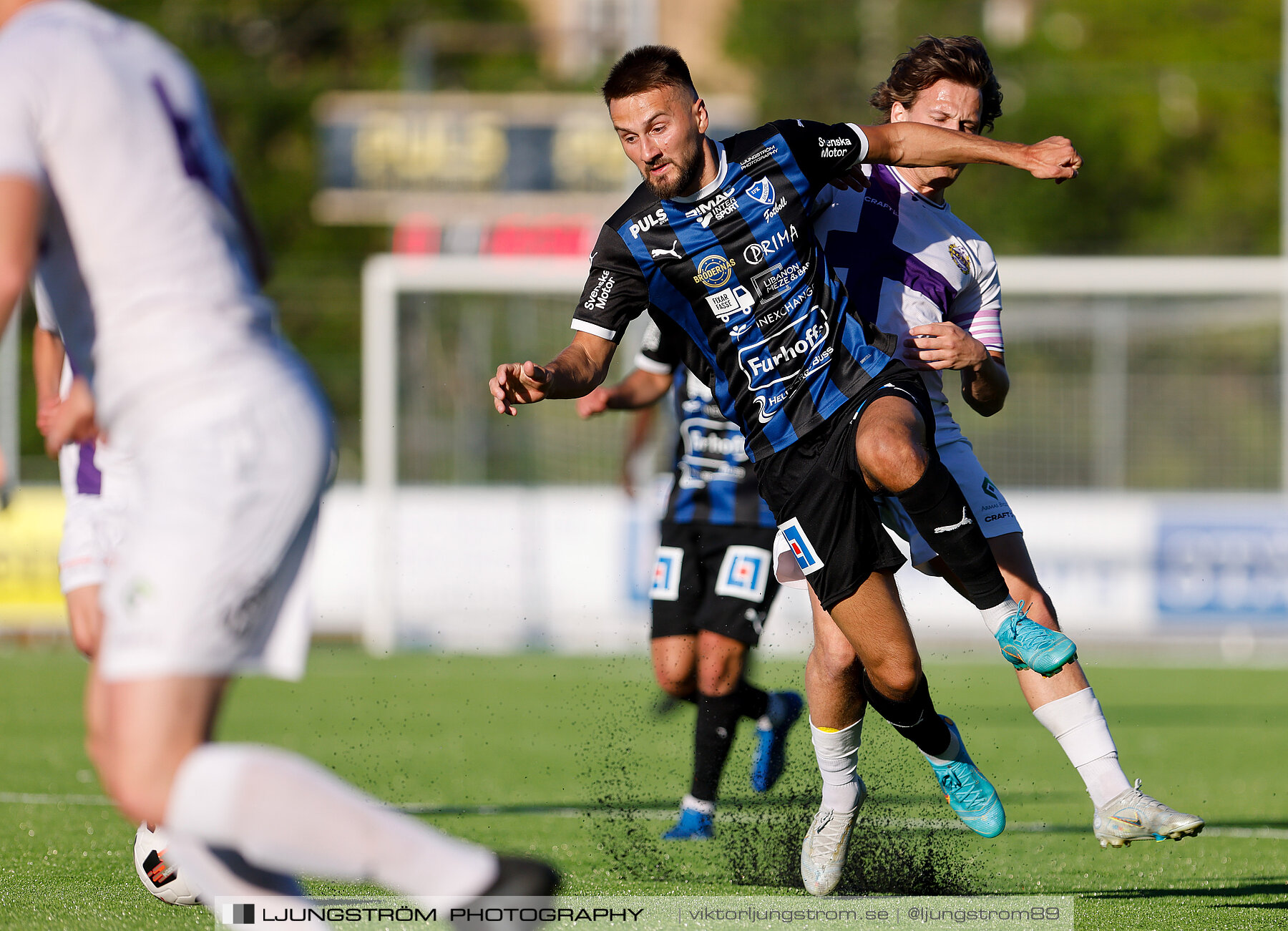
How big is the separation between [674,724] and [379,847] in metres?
7.29

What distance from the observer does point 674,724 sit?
993 centimetres

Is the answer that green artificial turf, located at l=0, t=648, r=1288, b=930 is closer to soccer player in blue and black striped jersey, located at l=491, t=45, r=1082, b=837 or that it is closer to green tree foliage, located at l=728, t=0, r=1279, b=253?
soccer player in blue and black striped jersey, located at l=491, t=45, r=1082, b=837

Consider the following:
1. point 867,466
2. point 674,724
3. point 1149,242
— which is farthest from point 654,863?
point 1149,242

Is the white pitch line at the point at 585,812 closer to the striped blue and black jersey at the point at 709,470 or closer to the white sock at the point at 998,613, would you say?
the striped blue and black jersey at the point at 709,470

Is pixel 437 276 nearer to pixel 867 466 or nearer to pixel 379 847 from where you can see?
pixel 867 466

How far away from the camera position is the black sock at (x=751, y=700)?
20.7ft

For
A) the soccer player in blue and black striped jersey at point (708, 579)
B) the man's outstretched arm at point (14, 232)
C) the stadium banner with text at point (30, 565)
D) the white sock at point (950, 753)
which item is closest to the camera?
the man's outstretched arm at point (14, 232)

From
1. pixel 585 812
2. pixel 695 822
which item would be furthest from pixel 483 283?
pixel 695 822

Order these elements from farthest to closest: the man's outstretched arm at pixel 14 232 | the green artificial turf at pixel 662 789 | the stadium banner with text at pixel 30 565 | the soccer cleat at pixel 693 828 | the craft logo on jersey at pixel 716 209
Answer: the stadium banner with text at pixel 30 565, the soccer cleat at pixel 693 828, the green artificial turf at pixel 662 789, the craft logo on jersey at pixel 716 209, the man's outstretched arm at pixel 14 232

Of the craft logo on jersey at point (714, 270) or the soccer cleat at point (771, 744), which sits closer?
the craft logo on jersey at point (714, 270)

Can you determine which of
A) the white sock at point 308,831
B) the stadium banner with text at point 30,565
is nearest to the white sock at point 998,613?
the white sock at point 308,831

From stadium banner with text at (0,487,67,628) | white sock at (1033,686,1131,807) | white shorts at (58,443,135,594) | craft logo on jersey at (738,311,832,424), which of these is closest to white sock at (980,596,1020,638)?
white sock at (1033,686,1131,807)

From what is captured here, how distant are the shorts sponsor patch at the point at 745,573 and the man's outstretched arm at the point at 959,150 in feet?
7.22

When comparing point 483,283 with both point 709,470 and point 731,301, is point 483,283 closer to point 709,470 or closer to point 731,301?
point 709,470
